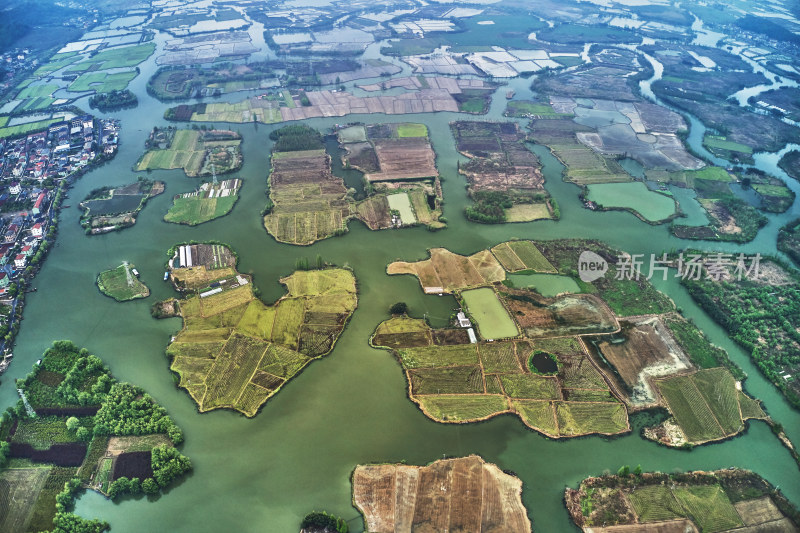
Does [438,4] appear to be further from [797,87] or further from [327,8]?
[797,87]

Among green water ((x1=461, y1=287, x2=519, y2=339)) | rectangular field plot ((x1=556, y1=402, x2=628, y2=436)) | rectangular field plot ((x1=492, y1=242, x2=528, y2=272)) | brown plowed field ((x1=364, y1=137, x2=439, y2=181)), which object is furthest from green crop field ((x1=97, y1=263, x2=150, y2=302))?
rectangular field plot ((x1=556, y1=402, x2=628, y2=436))

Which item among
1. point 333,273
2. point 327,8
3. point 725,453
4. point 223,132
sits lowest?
point 725,453

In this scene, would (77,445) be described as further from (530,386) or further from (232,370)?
(530,386)

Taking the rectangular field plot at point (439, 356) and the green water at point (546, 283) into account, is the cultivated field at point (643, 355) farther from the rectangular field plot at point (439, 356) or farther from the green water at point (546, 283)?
the rectangular field plot at point (439, 356)

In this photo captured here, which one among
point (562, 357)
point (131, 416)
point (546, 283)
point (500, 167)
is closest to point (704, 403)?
point (562, 357)

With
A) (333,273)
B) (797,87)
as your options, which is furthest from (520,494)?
(797,87)

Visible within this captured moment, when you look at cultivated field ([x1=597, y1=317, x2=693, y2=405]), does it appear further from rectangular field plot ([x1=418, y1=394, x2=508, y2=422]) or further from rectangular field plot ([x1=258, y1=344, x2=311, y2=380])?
rectangular field plot ([x1=258, y1=344, x2=311, y2=380])
